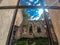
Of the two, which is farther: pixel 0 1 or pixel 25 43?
pixel 0 1

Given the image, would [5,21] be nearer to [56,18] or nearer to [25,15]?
[25,15]

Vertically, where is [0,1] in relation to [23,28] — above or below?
above

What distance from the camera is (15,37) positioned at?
42 centimetres

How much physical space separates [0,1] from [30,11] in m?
0.14

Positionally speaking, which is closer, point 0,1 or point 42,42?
point 42,42

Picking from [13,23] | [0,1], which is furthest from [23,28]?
[0,1]

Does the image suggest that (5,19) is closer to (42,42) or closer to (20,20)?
(20,20)

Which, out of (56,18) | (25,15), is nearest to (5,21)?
(25,15)

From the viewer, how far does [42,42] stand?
15.5 inches

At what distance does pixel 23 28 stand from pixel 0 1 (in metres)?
0.16

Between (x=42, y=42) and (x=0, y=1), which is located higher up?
(x=0, y=1)

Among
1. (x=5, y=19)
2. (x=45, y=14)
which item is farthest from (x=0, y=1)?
Answer: (x=45, y=14)

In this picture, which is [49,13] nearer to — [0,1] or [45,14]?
[45,14]

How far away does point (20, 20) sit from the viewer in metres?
0.47
